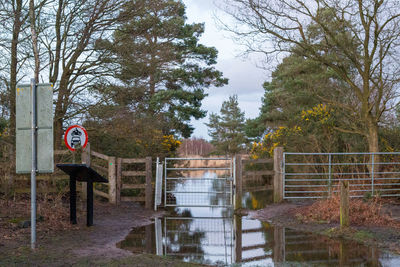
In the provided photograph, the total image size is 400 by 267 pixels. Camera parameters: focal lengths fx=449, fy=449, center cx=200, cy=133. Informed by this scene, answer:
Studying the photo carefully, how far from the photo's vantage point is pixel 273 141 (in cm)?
2236

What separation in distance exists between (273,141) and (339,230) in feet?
42.4

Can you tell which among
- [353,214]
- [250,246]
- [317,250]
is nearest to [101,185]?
[250,246]

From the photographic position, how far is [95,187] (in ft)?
49.9

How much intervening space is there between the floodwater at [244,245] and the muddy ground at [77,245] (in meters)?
0.45

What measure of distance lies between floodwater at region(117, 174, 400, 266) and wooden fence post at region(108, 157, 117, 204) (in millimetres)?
3051

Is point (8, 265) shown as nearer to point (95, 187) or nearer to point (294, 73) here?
point (95, 187)

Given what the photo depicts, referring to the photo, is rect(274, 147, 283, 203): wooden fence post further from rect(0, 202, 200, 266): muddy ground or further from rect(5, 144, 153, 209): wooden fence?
rect(0, 202, 200, 266): muddy ground

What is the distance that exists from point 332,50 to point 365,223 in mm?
7859

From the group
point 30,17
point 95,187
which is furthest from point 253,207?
point 30,17

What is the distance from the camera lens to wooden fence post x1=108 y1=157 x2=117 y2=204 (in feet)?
46.6

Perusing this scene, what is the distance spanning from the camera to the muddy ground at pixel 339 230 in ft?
28.3

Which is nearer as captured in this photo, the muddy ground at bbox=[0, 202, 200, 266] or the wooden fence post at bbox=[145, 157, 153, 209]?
the muddy ground at bbox=[0, 202, 200, 266]

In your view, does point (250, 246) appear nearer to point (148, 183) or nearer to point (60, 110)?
point (148, 183)

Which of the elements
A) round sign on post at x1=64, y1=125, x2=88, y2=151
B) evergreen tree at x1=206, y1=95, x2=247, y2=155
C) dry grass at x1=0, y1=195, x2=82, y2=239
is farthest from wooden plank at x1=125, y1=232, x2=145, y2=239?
evergreen tree at x1=206, y1=95, x2=247, y2=155
